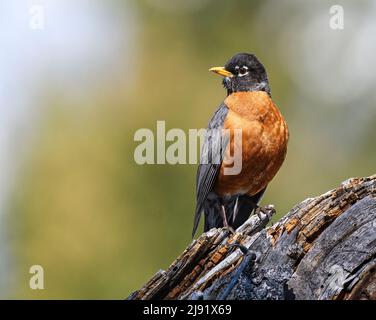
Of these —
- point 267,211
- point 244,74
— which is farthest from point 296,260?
point 244,74

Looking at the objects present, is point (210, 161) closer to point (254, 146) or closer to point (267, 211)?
point (254, 146)

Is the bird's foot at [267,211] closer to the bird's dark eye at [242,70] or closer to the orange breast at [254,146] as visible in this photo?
the orange breast at [254,146]

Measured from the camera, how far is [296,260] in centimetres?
552

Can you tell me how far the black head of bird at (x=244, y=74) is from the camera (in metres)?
8.09

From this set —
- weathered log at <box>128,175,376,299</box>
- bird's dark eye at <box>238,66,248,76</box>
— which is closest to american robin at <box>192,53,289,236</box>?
bird's dark eye at <box>238,66,248,76</box>

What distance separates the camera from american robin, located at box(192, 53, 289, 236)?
7.18 meters

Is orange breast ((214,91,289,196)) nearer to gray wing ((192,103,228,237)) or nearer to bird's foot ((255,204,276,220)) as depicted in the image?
gray wing ((192,103,228,237))

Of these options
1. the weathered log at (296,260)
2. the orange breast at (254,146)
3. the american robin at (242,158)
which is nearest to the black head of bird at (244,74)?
the american robin at (242,158)

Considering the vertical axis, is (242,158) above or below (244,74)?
below

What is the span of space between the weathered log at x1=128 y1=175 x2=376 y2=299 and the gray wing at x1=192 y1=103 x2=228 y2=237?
5.15 feet

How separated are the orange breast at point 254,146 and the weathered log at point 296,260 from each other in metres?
1.49

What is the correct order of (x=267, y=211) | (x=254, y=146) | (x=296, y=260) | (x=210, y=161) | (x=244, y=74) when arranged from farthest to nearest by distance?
1. (x=244, y=74)
2. (x=210, y=161)
3. (x=267, y=211)
4. (x=254, y=146)
5. (x=296, y=260)

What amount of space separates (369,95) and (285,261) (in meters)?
6.78

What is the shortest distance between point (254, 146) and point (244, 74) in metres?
1.30
